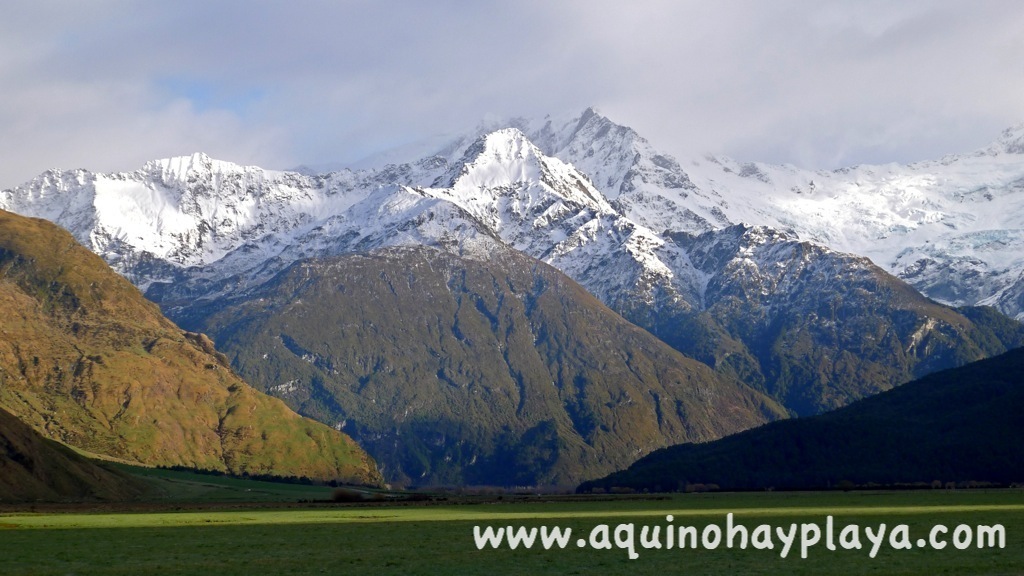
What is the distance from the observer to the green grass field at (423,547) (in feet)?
270

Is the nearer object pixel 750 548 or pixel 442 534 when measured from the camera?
pixel 750 548

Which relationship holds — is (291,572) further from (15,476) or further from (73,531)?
(15,476)

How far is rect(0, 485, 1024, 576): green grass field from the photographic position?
82375 mm

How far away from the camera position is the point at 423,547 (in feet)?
329

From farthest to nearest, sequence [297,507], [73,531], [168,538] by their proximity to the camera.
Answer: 1. [297,507]
2. [73,531]
3. [168,538]

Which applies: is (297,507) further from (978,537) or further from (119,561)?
(978,537)

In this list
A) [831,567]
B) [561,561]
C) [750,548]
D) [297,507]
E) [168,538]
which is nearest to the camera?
[831,567]

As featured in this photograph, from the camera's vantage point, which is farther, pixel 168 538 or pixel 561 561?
pixel 168 538

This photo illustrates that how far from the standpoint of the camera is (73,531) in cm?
12069

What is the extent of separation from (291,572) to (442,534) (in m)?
36.8

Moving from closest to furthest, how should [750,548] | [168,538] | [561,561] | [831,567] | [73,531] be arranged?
1. [831,567]
2. [561,561]
3. [750,548]
4. [168,538]
5. [73,531]

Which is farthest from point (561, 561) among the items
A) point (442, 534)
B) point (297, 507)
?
point (297, 507)

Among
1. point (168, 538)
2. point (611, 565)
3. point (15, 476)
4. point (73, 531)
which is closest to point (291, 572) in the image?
point (611, 565)

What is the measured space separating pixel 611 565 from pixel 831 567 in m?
15.0
